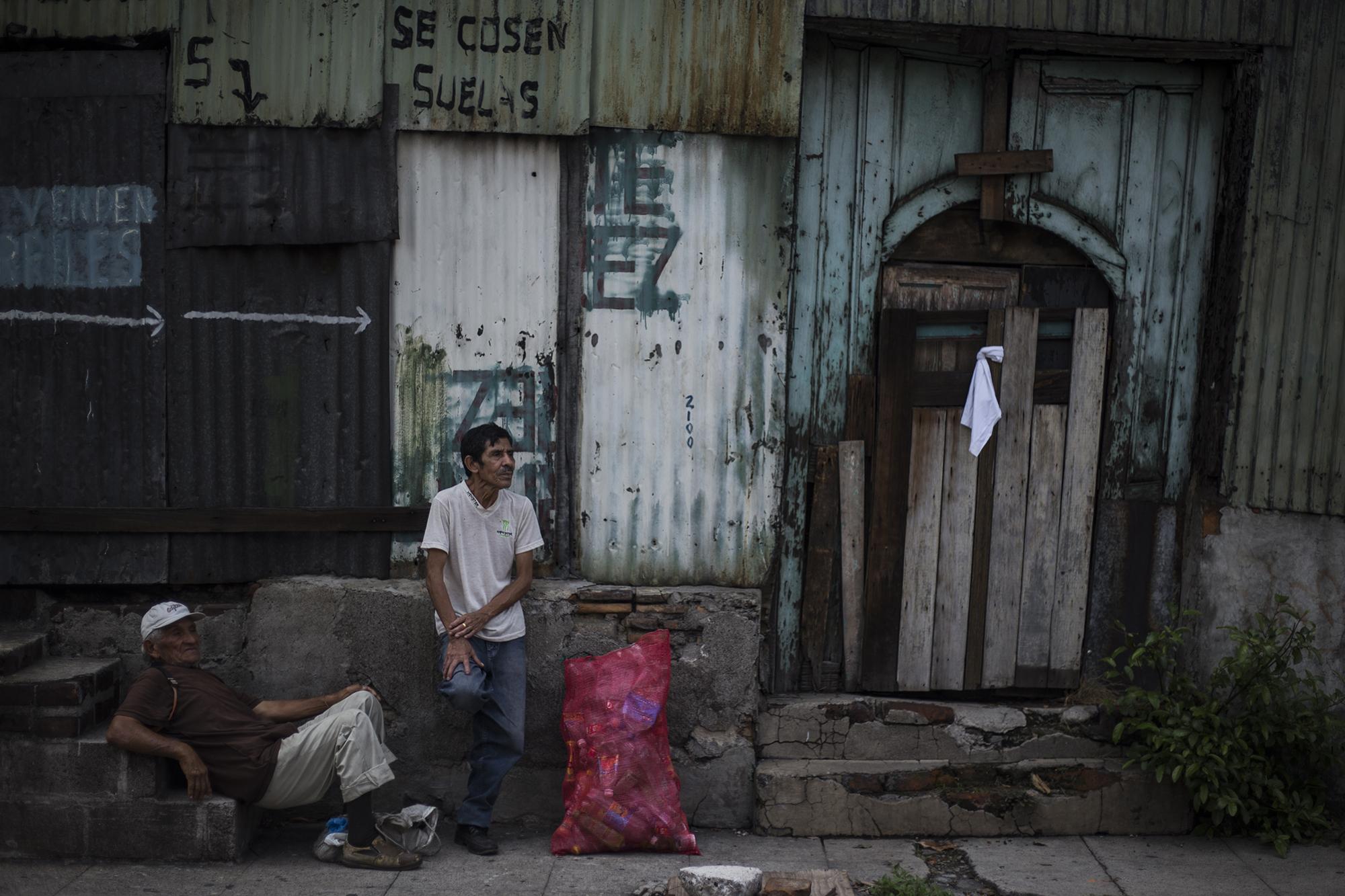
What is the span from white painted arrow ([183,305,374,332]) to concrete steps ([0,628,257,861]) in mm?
1636

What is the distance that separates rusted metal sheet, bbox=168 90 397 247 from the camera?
503 cm

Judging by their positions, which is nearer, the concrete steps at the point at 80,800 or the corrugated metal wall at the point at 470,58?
the concrete steps at the point at 80,800

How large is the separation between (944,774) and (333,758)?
269 centimetres

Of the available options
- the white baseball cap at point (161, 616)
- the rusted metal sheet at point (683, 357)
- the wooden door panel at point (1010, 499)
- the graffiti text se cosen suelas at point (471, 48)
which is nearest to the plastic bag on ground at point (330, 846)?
the white baseball cap at point (161, 616)

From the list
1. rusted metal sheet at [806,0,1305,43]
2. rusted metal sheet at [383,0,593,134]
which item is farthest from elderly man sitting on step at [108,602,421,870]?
rusted metal sheet at [806,0,1305,43]

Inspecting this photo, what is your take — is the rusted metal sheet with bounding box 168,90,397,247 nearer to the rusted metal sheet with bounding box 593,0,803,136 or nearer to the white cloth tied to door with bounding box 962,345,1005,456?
the rusted metal sheet with bounding box 593,0,803,136

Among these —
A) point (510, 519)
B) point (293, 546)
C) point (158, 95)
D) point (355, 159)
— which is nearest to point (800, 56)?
point (355, 159)

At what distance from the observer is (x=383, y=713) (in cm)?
518

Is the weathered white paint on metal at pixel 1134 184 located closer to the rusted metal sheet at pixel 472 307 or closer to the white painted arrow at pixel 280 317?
the rusted metal sheet at pixel 472 307

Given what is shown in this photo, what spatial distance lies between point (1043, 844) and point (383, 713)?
2.98 m

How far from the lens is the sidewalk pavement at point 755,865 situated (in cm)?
451

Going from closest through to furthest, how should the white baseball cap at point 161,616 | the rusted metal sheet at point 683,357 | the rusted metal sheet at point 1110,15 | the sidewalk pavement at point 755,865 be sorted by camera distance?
the sidewalk pavement at point 755,865, the white baseball cap at point 161,616, the rusted metal sheet at point 1110,15, the rusted metal sheet at point 683,357

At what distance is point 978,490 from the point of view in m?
5.44

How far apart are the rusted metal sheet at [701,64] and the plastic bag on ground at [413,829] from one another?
120 inches
